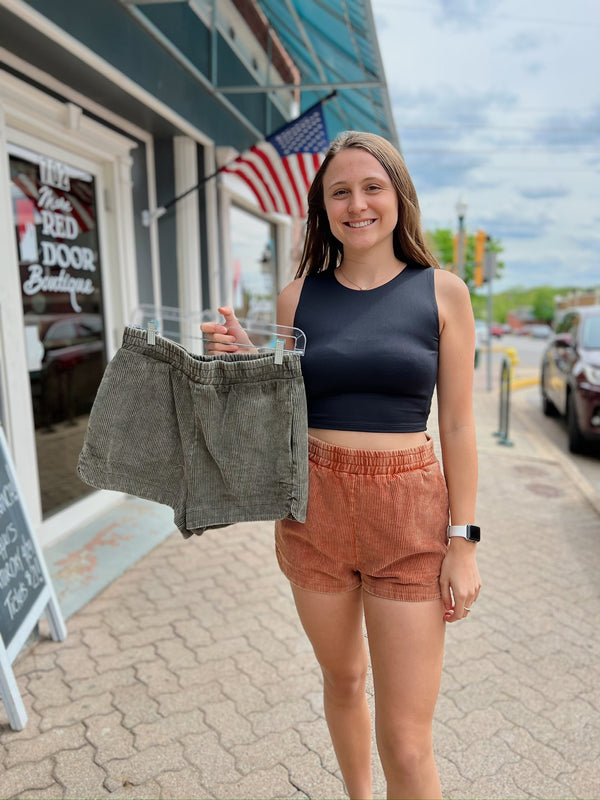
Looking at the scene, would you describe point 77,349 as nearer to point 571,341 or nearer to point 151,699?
point 151,699

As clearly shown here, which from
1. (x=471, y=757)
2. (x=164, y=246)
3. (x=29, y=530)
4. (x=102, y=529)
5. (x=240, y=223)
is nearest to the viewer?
(x=471, y=757)

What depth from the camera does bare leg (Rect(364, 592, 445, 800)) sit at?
144 centimetres

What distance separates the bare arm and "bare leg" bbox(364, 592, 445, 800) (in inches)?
3.2

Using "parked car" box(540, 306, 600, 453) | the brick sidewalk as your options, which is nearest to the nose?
the brick sidewalk

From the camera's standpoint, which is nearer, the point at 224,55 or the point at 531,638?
the point at 531,638

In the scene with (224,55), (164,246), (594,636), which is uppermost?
(224,55)

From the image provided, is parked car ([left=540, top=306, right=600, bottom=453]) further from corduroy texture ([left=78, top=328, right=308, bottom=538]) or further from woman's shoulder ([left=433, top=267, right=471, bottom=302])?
corduroy texture ([left=78, top=328, right=308, bottom=538])

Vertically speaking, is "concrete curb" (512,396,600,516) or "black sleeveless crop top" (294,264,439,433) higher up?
"black sleeveless crop top" (294,264,439,433)

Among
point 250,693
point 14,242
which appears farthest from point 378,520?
point 14,242

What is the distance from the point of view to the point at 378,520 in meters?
1.45

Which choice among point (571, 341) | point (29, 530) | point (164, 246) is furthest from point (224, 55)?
point (571, 341)

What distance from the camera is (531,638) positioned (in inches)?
117

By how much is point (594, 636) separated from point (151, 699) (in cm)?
214

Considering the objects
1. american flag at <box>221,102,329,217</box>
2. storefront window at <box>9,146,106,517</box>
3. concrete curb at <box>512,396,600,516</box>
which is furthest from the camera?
concrete curb at <box>512,396,600,516</box>
